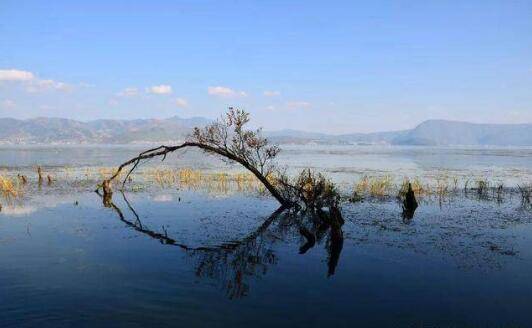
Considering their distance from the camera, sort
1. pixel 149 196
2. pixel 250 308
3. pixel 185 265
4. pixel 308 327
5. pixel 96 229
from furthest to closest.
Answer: pixel 149 196
pixel 96 229
pixel 185 265
pixel 250 308
pixel 308 327

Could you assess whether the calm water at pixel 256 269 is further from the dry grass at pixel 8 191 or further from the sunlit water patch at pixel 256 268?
the dry grass at pixel 8 191

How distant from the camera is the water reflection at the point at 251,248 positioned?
56.3ft

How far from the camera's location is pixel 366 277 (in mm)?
17219

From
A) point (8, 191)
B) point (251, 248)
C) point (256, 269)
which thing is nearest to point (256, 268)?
point (256, 269)

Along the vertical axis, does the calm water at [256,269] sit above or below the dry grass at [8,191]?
below

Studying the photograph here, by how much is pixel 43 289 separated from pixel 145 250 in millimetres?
→ 5829

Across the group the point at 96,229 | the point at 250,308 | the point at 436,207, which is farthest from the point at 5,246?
the point at 436,207

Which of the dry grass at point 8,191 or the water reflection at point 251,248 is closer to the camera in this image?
the water reflection at point 251,248

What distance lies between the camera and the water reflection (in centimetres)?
1716

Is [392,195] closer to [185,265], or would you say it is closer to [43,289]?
[185,265]

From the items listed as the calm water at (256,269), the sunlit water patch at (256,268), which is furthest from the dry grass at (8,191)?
the calm water at (256,269)

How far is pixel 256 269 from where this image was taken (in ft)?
59.0

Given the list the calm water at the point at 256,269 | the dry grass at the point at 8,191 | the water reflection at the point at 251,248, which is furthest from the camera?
the dry grass at the point at 8,191

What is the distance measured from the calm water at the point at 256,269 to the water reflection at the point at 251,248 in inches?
3.0
